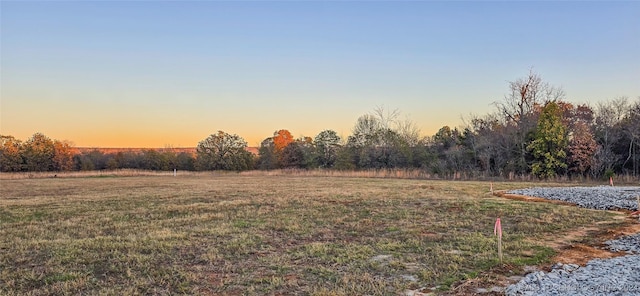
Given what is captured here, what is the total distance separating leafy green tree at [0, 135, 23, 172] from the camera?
5062cm

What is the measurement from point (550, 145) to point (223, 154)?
42.7 m

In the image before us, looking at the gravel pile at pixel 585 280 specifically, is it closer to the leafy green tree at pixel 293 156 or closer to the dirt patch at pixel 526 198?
the dirt patch at pixel 526 198

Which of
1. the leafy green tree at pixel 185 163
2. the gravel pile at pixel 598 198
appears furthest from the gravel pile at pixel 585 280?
the leafy green tree at pixel 185 163

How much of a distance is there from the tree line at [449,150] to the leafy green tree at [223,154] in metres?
0.14

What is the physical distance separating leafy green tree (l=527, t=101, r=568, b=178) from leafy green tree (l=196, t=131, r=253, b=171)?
38237 millimetres

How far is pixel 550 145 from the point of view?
28562 millimetres

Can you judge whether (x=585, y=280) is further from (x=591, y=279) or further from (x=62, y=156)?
(x=62, y=156)

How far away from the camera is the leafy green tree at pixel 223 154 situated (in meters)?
56.1

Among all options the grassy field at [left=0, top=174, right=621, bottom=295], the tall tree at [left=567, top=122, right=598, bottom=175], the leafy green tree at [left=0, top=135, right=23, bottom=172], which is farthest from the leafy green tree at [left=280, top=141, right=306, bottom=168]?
the grassy field at [left=0, top=174, right=621, bottom=295]

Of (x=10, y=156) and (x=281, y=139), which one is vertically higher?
(x=281, y=139)

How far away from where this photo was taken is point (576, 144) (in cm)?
2734

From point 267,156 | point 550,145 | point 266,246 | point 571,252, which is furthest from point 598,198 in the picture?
point 267,156

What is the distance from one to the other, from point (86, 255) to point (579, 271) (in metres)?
7.90

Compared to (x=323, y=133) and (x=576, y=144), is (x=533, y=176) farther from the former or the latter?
(x=323, y=133)
